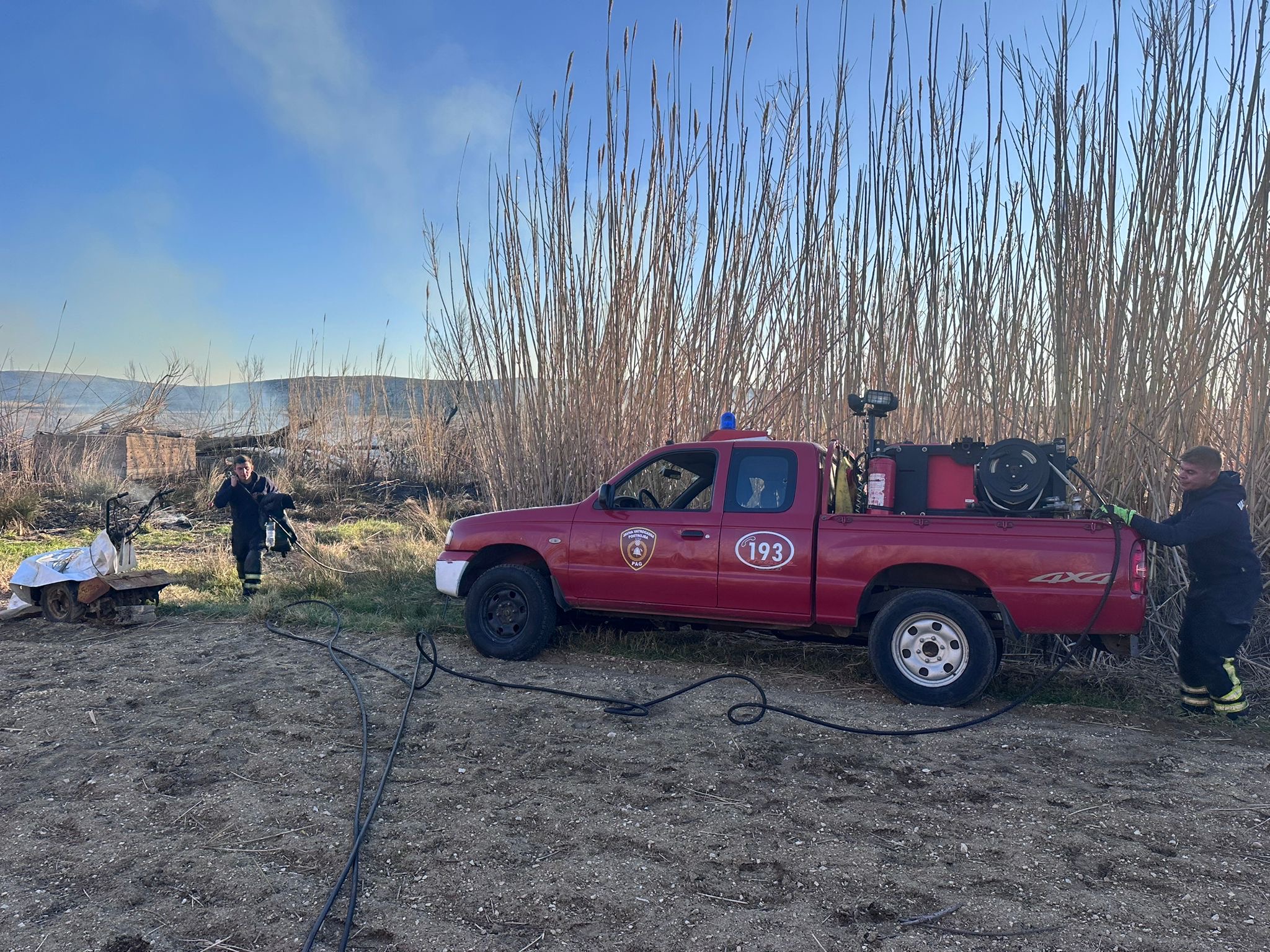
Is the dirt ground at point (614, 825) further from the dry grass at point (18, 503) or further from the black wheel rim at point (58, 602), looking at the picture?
the dry grass at point (18, 503)

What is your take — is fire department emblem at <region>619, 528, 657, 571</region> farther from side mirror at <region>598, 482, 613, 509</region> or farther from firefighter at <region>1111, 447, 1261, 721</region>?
firefighter at <region>1111, 447, 1261, 721</region>

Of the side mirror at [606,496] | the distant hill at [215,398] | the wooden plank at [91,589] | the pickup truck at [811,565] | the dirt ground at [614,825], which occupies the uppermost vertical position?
the distant hill at [215,398]

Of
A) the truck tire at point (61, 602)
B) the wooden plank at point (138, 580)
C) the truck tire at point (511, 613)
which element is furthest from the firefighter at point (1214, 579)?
the truck tire at point (61, 602)

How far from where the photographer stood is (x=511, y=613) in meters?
5.53

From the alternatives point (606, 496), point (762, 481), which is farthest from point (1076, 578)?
point (606, 496)

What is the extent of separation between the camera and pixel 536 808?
3.12 metres

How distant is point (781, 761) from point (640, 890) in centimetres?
130

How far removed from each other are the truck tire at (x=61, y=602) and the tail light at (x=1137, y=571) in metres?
7.40

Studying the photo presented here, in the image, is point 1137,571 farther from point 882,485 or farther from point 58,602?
point 58,602

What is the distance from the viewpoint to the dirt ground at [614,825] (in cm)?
236

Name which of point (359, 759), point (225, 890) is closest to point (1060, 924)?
point (225, 890)

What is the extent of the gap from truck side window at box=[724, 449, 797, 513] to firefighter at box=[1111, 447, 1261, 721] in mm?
1863

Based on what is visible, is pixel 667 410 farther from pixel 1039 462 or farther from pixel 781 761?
pixel 781 761

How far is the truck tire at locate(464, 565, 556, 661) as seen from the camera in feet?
17.7
